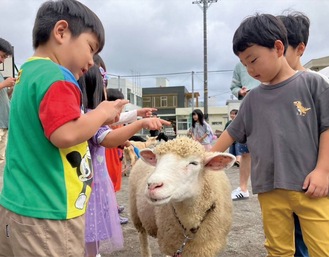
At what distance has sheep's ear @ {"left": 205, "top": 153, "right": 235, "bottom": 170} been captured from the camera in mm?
2025

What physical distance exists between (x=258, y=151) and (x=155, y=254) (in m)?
1.70

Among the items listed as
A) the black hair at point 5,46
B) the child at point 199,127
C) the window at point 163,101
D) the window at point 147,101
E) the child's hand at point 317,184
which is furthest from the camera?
the window at point 147,101

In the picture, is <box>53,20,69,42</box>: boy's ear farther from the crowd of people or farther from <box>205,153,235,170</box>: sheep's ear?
<box>205,153,235,170</box>: sheep's ear

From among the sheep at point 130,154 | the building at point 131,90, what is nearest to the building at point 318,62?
the building at point 131,90

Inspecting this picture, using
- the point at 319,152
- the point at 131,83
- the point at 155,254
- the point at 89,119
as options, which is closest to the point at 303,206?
the point at 319,152

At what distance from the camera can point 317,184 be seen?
1.55 metres

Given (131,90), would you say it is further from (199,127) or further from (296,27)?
(296,27)

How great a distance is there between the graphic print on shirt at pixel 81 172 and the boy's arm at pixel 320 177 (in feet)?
3.39

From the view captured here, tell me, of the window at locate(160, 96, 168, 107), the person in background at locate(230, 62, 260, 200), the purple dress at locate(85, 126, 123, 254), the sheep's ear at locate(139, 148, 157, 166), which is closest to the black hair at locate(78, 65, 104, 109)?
the purple dress at locate(85, 126, 123, 254)

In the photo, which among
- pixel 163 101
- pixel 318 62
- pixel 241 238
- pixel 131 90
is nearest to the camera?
pixel 241 238

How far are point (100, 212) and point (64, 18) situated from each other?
1.34 meters

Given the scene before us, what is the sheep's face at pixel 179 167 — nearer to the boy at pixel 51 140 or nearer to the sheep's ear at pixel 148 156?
the sheep's ear at pixel 148 156

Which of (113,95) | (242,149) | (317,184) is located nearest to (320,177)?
(317,184)

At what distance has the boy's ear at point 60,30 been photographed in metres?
1.20
